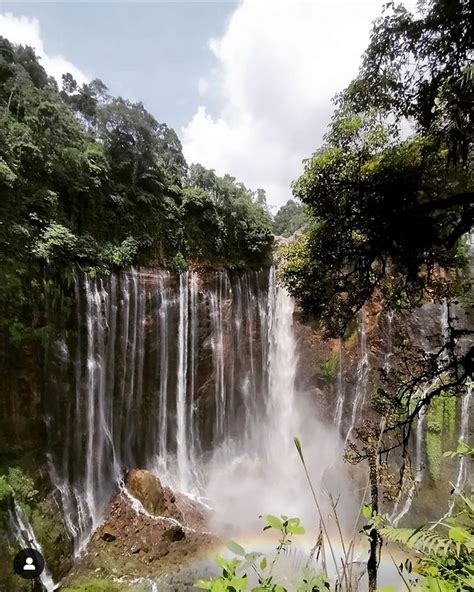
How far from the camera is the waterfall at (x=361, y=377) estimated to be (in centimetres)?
1448

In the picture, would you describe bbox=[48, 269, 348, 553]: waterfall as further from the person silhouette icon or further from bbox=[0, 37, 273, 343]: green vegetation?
the person silhouette icon

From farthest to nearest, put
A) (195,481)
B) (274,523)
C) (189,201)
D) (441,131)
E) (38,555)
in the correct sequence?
1. (189,201)
2. (195,481)
3. (38,555)
4. (441,131)
5. (274,523)

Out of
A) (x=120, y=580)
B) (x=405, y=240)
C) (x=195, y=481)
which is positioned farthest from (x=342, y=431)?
(x=405, y=240)

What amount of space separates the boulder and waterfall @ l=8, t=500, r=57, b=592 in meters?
2.82

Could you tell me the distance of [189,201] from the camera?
52.2ft

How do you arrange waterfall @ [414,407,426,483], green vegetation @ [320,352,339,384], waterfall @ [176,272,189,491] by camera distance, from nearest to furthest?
1. waterfall @ [414,407,426,483]
2. waterfall @ [176,272,189,491]
3. green vegetation @ [320,352,339,384]

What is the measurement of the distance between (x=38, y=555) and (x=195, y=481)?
595cm

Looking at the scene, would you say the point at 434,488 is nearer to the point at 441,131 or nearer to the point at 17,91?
the point at 441,131

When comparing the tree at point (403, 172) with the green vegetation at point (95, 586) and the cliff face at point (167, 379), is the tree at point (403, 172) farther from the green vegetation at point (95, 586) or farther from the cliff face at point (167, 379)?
the cliff face at point (167, 379)

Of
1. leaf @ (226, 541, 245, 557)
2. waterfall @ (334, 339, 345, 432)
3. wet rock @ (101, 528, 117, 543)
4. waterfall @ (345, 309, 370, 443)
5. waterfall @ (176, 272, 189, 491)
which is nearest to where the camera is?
leaf @ (226, 541, 245, 557)

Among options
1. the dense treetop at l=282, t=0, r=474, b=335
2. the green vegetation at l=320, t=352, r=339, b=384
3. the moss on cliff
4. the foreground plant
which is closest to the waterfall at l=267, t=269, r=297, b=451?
the green vegetation at l=320, t=352, r=339, b=384

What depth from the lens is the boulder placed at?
10.5 meters

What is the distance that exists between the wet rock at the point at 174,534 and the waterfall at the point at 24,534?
2570 mm

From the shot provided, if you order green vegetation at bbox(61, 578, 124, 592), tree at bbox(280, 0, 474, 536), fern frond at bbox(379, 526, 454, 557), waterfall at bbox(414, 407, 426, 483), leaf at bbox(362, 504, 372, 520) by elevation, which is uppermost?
tree at bbox(280, 0, 474, 536)
